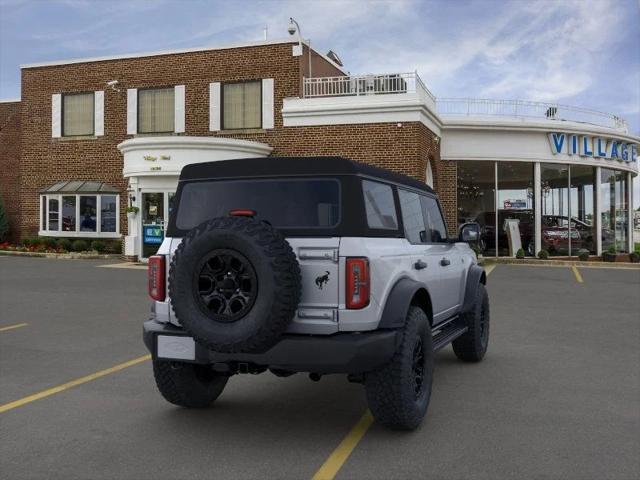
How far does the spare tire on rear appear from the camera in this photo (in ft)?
13.0

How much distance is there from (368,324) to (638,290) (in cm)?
1224

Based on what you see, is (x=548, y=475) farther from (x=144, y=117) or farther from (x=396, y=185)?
(x=144, y=117)

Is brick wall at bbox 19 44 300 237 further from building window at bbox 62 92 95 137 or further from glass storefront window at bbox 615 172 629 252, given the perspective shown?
glass storefront window at bbox 615 172 629 252

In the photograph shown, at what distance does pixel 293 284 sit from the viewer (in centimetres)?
404

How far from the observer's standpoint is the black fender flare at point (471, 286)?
6666mm

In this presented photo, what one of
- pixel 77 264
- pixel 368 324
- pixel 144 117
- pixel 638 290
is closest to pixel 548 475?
pixel 368 324

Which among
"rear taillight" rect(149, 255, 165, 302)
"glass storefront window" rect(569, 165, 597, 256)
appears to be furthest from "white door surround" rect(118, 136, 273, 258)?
"rear taillight" rect(149, 255, 165, 302)

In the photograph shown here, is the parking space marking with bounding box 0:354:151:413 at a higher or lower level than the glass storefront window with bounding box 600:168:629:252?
lower

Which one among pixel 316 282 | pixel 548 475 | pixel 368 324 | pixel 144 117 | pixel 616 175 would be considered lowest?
pixel 548 475

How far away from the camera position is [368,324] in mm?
4250

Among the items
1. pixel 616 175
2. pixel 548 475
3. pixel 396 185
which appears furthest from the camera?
pixel 616 175

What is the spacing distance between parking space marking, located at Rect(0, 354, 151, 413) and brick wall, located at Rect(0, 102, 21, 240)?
23.1 meters

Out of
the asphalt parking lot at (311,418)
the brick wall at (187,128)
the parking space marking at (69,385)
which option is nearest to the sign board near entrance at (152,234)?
the brick wall at (187,128)

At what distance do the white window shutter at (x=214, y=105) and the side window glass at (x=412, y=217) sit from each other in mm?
18510
